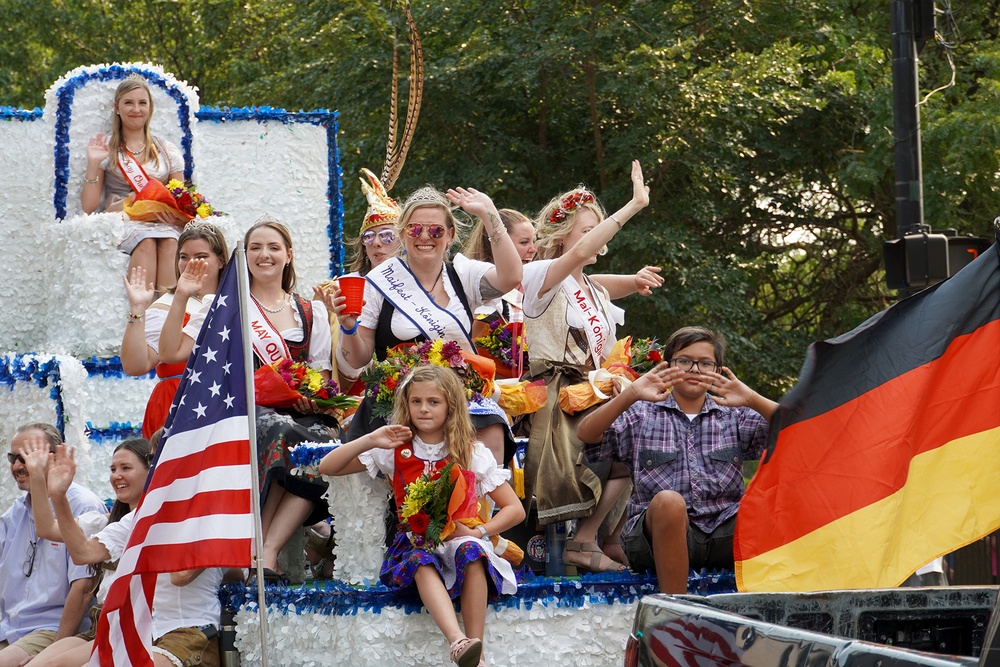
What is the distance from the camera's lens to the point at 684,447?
6273 millimetres

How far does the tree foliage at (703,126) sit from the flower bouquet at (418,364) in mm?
7354

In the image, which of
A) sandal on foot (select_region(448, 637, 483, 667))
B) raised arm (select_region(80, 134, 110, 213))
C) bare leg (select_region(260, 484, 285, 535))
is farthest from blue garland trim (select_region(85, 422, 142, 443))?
sandal on foot (select_region(448, 637, 483, 667))

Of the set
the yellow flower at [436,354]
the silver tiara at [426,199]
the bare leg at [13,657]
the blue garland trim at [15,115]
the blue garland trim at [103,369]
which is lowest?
the bare leg at [13,657]

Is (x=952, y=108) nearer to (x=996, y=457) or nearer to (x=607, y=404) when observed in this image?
(x=607, y=404)

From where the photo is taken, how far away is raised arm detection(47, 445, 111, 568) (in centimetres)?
617

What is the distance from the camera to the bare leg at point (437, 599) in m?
5.65

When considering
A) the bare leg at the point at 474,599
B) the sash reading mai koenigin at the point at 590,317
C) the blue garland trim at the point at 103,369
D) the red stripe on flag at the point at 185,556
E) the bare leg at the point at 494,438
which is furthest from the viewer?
the blue garland trim at the point at 103,369

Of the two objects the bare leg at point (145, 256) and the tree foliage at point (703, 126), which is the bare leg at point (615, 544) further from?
the tree foliage at point (703, 126)

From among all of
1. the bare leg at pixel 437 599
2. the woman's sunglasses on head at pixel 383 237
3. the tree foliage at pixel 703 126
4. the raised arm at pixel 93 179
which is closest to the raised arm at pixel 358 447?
the bare leg at pixel 437 599

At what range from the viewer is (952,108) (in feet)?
44.3

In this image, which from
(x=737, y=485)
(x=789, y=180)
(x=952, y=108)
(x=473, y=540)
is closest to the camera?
(x=473, y=540)

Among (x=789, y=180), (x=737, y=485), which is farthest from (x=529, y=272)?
(x=789, y=180)

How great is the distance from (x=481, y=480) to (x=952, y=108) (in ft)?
30.0

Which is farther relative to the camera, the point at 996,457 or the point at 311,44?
the point at 311,44
